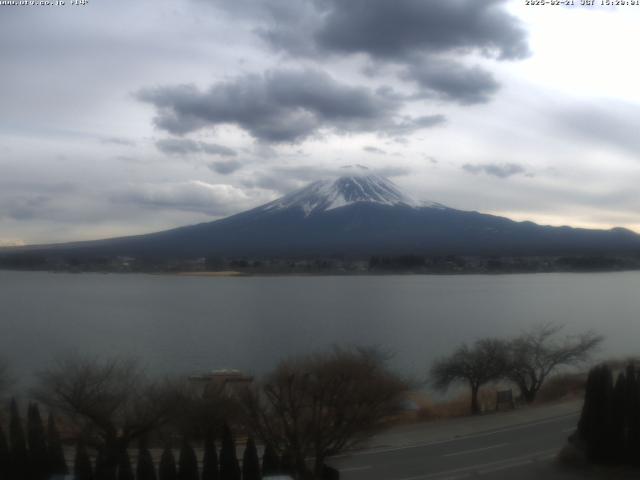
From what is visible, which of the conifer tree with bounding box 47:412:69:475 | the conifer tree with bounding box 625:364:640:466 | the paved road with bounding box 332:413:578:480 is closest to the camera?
the conifer tree with bounding box 47:412:69:475

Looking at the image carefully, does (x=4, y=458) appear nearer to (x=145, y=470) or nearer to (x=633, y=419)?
(x=145, y=470)

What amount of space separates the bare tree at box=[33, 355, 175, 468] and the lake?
29.0 feet

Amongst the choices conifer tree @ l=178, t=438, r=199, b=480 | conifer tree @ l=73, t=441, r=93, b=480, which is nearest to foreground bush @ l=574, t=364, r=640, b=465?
conifer tree @ l=178, t=438, r=199, b=480

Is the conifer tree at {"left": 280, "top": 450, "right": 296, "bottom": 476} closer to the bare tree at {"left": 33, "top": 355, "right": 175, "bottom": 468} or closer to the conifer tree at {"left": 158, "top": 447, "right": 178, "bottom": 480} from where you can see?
the conifer tree at {"left": 158, "top": 447, "right": 178, "bottom": 480}

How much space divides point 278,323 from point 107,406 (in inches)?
857

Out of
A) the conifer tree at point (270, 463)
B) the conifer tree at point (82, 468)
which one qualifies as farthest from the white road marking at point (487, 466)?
the conifer tree at point (82, 468)

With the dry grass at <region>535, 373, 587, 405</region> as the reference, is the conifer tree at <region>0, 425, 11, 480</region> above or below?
above

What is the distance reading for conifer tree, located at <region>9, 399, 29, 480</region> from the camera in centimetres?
753

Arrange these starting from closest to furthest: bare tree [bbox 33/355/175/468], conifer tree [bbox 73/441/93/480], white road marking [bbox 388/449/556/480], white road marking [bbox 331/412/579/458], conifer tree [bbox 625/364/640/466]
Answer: conifer tree [bbox 73/441/93/480], bare tree [bbox 33/355/175/468], white road marking [bbox 388/449/556/480], conifer tree [bbox 625/364/640/466], white road marking [bbox 331/412/579/458]

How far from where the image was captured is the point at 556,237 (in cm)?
10412

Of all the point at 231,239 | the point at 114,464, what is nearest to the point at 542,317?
the point at 114,464

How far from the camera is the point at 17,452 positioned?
24.8ft

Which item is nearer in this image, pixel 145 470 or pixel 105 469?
pixel 145 470

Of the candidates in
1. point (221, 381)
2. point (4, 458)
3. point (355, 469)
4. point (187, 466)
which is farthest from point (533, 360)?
point (4, 458)
